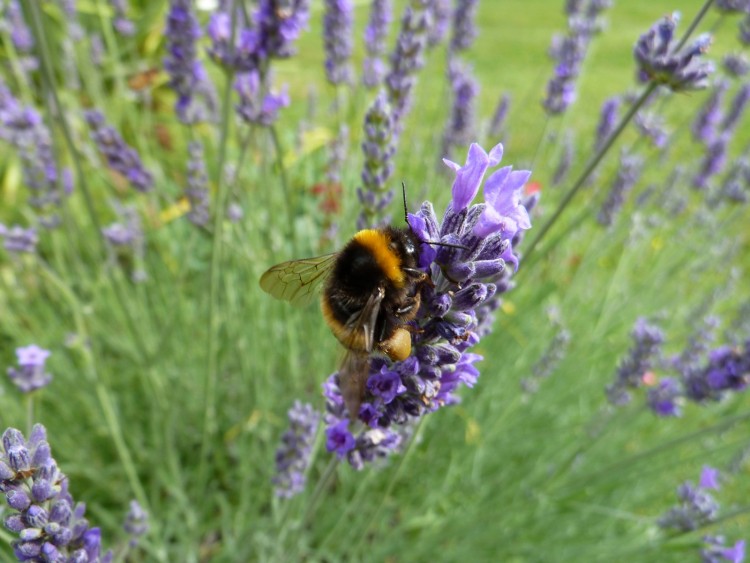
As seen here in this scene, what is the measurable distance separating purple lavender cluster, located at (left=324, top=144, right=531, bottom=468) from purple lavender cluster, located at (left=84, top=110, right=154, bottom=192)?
1597 mm

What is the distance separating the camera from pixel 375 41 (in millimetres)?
2812

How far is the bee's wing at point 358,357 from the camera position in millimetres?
924

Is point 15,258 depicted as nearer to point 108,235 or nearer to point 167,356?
point 108,235

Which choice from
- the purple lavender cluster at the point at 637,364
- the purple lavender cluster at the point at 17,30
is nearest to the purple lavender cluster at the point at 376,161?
the purple lavender cluster at the point at 637,364

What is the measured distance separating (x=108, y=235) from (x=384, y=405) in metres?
1.98

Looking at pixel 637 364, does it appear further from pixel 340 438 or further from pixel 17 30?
pixel 17 30

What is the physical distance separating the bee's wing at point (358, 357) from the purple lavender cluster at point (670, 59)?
0.99 meters

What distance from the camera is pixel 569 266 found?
439 centimetres

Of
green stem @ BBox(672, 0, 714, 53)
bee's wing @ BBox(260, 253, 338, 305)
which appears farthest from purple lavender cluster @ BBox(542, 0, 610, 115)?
bee's wing @ BBox(260, 253, 338, 305)

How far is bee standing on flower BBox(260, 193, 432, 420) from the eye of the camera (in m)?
0.97

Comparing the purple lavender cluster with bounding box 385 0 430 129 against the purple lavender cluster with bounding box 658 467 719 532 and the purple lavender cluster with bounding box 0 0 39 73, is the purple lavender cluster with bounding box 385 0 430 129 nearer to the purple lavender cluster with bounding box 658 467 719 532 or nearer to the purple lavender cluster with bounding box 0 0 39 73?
the purple lavender cluster with bounding box 658 467 719 532

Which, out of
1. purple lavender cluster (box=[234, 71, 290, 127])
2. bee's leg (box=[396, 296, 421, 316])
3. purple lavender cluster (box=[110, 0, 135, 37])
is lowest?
bee's leg (box=[396, 296, 421, 316])

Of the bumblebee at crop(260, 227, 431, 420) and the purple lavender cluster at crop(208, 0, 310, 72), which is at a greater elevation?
the purple lavender cluster at crop(208, 0, 310, 72)

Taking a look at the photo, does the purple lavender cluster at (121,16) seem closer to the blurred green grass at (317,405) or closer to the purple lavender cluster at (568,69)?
the blurred green grass at (317,405)
